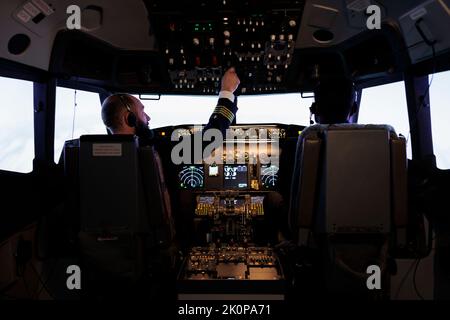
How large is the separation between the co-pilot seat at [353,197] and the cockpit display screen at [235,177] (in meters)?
0.83

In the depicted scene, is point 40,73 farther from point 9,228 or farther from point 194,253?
point 194,253

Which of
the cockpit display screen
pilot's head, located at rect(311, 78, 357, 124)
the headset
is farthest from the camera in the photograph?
the cockpit display screen

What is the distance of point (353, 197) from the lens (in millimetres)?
1366

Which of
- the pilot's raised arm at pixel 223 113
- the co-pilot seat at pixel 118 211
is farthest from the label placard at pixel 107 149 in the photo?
the pilot's raised arm at pixel 223 113

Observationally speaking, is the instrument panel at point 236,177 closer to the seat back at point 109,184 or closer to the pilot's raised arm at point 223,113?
the pilot's raised arm at point 223,113

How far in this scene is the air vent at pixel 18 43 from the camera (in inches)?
75.6

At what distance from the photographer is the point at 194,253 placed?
1.74 metres

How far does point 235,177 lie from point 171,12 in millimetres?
1109

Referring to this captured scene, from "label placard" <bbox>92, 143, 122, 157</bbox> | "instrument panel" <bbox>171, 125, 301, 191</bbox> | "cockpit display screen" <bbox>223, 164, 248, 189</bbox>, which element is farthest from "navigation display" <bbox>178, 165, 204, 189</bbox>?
"label placard" <bbox>92, 143, 122, 157</bbox>

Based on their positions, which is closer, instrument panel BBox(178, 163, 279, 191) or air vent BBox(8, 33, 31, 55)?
air vent BBox(8, 33, 31, 55)

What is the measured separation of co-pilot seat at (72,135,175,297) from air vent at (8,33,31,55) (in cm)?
102

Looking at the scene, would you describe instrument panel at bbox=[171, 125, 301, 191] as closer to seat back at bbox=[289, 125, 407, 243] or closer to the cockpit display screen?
the cockpit display screen

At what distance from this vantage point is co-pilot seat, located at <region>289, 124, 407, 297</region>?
4.44 ft

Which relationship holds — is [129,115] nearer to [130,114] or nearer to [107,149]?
[130,114]
